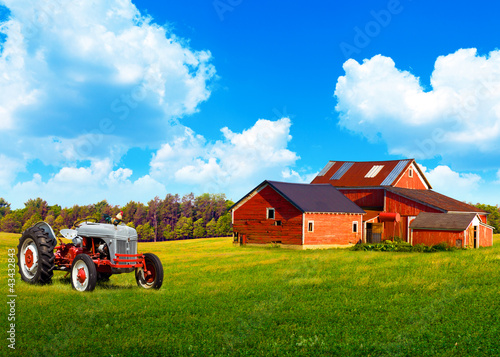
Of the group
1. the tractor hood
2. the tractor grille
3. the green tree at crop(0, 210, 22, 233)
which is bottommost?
the green tree at crop(0, 210, 22, 233)

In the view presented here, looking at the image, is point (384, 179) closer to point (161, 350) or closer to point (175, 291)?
point (175, 291)

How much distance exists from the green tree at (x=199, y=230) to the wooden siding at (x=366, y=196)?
151 ft

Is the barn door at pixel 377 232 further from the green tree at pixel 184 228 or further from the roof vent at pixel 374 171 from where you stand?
the green tree at pixel 184 228

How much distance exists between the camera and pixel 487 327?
32.8ft

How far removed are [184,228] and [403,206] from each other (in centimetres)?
5532

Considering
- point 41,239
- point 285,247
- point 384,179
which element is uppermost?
point 384,179

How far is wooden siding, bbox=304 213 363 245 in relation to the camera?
35969mm

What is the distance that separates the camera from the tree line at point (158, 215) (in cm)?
8500

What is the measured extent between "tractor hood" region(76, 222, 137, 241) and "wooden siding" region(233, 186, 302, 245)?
917 inches

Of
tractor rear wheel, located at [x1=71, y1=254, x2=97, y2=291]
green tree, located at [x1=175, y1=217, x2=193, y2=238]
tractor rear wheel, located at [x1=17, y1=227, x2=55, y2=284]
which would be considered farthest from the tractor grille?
green tree, located at [x1=175, y1=217, x2=193, y2=238]

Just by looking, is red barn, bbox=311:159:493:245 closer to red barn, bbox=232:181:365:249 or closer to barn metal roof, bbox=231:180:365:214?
red barn, bbox=232:181:365:249

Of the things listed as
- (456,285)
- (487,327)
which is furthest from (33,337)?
(456,285)

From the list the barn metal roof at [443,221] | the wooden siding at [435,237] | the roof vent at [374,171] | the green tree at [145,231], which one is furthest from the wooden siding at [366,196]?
the green tree at [145,231]

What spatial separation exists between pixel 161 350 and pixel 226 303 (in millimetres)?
4356
